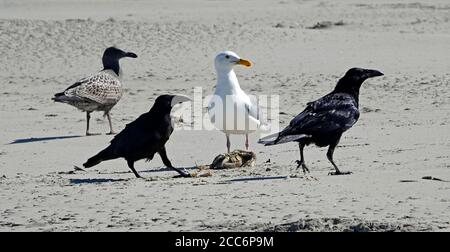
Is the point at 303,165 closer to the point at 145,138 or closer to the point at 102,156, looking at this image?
the point at 145,138

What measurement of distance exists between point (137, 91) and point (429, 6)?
1235 centimetres

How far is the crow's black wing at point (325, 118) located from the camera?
11.1 meters

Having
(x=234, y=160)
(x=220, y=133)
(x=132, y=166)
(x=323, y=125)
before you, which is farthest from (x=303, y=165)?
(x=220, y=133)

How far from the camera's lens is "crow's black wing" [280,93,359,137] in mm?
11117

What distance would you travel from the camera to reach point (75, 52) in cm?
2138

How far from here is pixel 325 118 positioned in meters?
11.2

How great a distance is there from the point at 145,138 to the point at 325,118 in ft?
5.91

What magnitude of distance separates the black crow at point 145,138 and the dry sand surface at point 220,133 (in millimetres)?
249

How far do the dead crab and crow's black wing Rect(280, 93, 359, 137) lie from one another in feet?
2.80

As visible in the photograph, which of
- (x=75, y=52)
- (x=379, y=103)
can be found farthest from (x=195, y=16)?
(x=379, y=103)

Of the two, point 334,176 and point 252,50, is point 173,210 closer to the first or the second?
point 334,176

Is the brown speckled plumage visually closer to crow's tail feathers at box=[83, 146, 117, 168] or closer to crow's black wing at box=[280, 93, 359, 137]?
crow's tail feathers at box=[83, 146, 117, 168]

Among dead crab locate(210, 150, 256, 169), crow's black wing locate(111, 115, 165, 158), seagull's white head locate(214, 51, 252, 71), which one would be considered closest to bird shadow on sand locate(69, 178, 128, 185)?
crow's black wing locate(111, 115, 165, 158)
